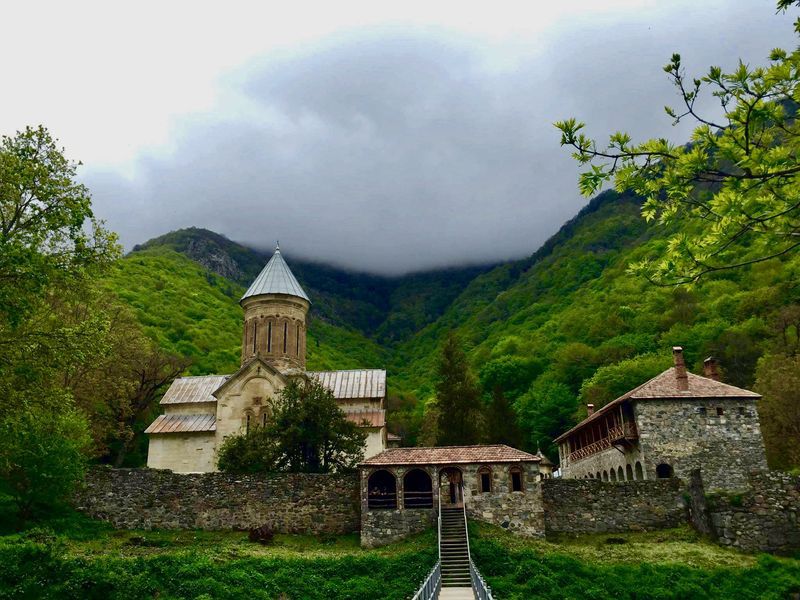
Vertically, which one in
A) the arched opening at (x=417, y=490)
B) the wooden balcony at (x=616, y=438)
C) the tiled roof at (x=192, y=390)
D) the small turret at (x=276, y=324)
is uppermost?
the small turret at (x=276, y=324)

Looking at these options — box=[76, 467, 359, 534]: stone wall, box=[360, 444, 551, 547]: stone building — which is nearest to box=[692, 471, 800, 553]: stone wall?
box=[360, 444, 551, 547]: stone building

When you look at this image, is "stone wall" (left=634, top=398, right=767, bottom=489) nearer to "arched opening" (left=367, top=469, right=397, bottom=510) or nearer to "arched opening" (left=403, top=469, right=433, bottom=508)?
"arched opening" (left=403, top=469, right=433, bottom=508)

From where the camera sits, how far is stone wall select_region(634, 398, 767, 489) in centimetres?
2117

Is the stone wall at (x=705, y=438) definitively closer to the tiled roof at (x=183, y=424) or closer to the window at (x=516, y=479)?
the window at (x=516, y=479)

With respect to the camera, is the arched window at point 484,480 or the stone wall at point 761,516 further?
the arched window at point 484,480

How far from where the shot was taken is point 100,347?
12.5 m

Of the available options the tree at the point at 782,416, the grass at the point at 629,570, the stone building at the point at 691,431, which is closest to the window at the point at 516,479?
the grass at the point at 629,570

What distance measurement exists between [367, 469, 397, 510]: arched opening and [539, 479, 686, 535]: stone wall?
15.3 ft

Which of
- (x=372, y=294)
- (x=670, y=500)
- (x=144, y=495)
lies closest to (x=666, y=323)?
(x=670, y=500)

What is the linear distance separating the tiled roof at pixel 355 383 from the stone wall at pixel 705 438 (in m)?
12.0

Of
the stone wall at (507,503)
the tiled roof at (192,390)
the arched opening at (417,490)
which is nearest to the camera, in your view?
the stone wall at (507,503)

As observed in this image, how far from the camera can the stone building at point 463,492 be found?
18812 millimetres

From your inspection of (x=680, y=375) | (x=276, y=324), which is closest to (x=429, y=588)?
(x=680, y=375)

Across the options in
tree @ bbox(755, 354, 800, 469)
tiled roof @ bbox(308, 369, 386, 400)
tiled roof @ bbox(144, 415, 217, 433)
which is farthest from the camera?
tiled roof @ bbox(308, 369, 386, 400)
